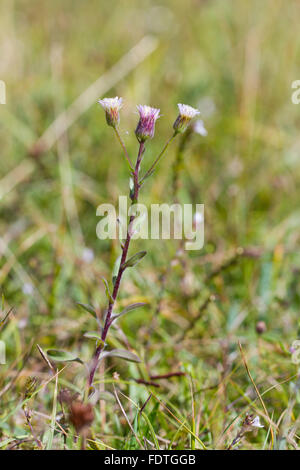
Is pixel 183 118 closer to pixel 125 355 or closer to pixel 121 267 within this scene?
pixel 121 267

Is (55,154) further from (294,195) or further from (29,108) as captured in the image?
(294,195)

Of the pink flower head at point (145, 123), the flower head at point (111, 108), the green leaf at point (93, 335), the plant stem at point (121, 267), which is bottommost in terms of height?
the green leaf at point (93, 335)

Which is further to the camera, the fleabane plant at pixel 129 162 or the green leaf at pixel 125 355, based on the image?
the green leaf at pixel 125 355

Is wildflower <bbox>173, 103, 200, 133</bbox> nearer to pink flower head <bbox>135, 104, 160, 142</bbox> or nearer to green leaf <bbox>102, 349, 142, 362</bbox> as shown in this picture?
pink flower head <bbox>135, 104, 160, 142</bbox>

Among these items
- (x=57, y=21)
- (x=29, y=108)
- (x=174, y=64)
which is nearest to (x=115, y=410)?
(x=29, y=108)

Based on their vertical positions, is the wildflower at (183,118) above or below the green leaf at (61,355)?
above

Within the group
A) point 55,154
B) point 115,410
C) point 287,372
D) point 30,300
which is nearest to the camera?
point 115,410

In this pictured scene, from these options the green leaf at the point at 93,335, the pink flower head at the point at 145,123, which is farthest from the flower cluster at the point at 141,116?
the green leaf at the point at 93,335

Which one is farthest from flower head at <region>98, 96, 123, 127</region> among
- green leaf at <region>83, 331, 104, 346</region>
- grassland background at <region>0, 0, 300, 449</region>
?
green leaf at <region>83, 331, 104, 346</region>

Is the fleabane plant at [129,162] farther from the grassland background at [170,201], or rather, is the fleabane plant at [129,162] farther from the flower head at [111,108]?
the grassland background at [170,201]
